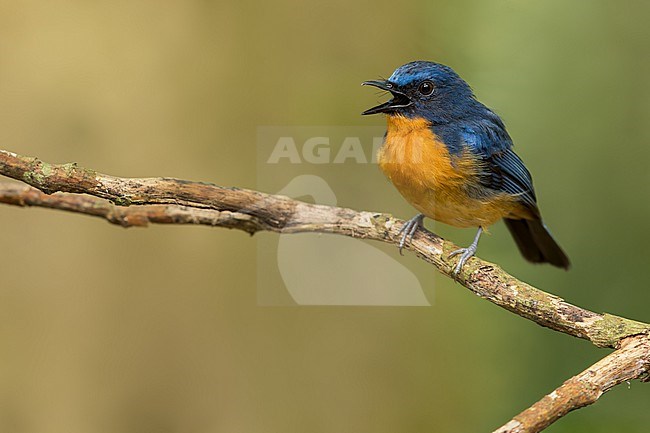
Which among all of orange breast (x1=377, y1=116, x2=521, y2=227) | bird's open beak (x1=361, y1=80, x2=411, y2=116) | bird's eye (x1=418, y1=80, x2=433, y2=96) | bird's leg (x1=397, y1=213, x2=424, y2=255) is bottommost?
bird's leg (x1=397, y1=213, x2=424, y2=255)

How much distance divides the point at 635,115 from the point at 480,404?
1729 millimetres

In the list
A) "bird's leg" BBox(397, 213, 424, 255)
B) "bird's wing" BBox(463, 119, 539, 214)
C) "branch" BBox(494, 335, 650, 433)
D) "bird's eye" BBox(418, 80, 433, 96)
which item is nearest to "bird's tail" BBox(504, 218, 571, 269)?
"bird's wing" BBox(463, 119, 539, 214)

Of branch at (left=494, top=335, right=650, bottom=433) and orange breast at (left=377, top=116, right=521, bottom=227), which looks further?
orange breast at (left=377, top=116, right=521, bottom=227)

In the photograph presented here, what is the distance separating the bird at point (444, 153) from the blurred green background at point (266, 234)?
0.93 m

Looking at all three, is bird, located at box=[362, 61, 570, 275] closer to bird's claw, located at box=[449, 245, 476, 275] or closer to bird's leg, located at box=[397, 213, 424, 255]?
bird's leg, located at box=[397, 213, 424, 255]

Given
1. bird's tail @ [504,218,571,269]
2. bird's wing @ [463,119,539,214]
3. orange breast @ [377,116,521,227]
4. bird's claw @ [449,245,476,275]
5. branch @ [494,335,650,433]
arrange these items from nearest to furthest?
branch @ [494,335,650,433]
bird's claw @ [449,245,476,275]
orange breast @ [377,116,521,227]
bird's wing @ [463,119,539,214]
bird's tail @ [504,218,571,269]

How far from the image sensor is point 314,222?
2771 millimetres

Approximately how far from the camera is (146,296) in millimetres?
4207

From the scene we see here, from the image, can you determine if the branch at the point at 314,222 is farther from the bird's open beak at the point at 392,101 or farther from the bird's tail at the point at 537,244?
the bird's tail at the point at 537,244

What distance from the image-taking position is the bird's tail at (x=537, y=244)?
10.8ft

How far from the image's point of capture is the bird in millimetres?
2791

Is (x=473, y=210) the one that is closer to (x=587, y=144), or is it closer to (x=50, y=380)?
(x=587, y=144)

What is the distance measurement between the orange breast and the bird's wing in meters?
0.05

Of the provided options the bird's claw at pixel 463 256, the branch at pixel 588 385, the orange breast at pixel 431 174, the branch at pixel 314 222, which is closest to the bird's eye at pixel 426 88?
the orange breast at pixel 431 174
